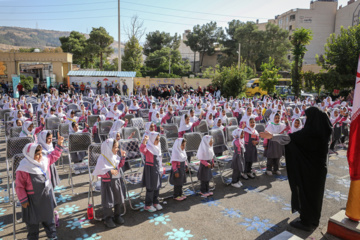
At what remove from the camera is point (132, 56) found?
4069cm

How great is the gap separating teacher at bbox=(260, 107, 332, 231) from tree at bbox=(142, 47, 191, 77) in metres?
38.4

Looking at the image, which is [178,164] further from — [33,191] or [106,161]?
[33,191]

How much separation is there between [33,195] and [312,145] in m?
4.50

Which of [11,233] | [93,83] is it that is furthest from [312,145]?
[93,83]

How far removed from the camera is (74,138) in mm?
6699

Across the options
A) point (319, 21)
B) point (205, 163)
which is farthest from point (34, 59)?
Result: point (319, 21)

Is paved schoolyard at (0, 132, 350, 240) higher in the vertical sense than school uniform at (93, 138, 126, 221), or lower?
lower

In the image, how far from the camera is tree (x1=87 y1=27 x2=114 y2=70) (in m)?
42.3

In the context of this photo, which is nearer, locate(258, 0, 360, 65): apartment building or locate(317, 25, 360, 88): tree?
locate(317, 25, 360, 88): tree

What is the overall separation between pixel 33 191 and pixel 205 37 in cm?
4994

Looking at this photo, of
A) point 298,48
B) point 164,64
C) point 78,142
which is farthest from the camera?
point 164,64

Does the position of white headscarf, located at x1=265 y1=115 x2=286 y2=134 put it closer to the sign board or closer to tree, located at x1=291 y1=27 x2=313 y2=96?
tree, located at x1=291 y1=27 x2=313 y2=96

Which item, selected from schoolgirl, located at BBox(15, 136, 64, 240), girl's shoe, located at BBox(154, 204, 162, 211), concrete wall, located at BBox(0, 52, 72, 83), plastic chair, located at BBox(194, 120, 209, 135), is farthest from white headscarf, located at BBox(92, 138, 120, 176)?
concrete wall, located at BBox(0, 52, 72, 83)

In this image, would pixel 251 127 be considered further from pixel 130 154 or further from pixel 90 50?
pixel 90 50
